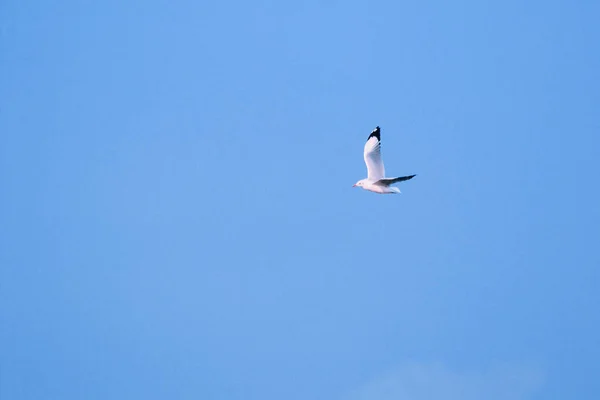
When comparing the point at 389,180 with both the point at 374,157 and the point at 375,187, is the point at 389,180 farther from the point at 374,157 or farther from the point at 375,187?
the point at 374,157

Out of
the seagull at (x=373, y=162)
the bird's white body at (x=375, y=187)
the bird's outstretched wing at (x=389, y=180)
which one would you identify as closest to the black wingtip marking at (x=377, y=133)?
the seagull at (x=373, y=162)

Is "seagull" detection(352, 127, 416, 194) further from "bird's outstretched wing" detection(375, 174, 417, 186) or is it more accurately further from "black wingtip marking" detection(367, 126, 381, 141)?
"bird's outstretched wing" detection(375, 174, 417, 186)

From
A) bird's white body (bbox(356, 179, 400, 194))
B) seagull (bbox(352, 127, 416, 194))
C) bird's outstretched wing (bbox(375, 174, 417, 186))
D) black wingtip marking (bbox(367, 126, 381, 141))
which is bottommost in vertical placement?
bird's outstretched wing (bbox(375, 174, 417, 186))

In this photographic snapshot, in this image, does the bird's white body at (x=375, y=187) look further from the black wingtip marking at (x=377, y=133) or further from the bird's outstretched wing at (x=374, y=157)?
the black wingtip marking at (x=377, y=133)

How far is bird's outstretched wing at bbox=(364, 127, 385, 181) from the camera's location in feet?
53.0

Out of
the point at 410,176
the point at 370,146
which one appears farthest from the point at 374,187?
the point at 410,176

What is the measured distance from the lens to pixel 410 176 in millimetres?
13422

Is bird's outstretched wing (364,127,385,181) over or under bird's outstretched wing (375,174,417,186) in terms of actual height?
over

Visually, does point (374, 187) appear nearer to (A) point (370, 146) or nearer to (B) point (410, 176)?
(A) point (370, 146)

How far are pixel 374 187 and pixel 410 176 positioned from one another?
2.54 meters

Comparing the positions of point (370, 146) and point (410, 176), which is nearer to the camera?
point (410, 176)

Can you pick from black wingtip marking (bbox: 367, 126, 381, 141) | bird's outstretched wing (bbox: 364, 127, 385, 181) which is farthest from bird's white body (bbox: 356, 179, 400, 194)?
black wingtip marking (bbox: 367, 126, 381, 141)

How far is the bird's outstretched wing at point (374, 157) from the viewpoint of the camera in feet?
53.0

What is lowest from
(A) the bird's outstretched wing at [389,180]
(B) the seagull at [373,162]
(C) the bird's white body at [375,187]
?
(A) the bird's outstretched wing at [389,180]
